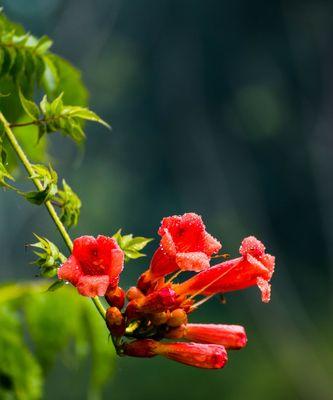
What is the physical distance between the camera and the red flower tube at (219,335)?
1409mm

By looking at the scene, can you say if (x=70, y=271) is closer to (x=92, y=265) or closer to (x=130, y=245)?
(x=92, y=265)

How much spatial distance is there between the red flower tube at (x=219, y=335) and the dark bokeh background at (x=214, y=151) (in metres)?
17.0

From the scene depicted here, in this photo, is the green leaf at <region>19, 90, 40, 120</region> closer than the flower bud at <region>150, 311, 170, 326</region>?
No

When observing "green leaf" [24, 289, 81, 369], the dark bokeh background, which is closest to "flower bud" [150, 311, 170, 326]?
"green leaf" [24, 289, 81, 369]

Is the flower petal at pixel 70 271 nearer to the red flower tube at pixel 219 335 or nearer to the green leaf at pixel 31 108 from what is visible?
the red flower tube at pixel 219 335

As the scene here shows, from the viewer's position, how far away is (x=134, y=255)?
4.59 ft

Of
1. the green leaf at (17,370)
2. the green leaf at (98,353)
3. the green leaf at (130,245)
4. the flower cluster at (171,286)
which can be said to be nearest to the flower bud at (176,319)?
the flower cluster at (171,286)

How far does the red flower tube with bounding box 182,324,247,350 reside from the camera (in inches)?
55.5

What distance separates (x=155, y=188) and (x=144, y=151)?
1.16 meters

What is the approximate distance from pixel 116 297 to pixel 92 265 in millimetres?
110

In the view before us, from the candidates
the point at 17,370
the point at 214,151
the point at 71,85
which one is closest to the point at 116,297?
the point at 71,85

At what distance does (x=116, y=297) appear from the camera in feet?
4.48

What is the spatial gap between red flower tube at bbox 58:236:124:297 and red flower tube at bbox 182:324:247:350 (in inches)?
8.1

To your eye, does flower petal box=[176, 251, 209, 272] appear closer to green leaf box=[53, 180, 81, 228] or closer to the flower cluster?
the flower cluster
